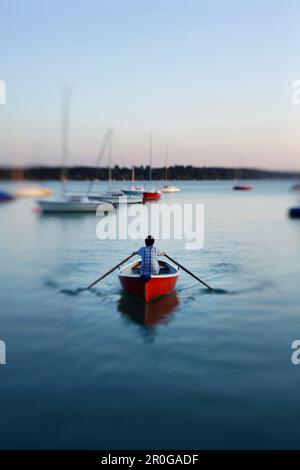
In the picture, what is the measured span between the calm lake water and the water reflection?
0.11 feet

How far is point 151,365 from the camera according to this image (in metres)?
10.8

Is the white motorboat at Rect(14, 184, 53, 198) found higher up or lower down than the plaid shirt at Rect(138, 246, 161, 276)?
higher up

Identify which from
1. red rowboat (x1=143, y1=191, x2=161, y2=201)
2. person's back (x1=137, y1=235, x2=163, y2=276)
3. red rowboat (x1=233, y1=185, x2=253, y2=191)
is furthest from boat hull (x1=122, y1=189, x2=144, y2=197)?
red rowboat (x1=233, y1=185, x2=253, y2=191)

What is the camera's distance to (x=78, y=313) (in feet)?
48.8

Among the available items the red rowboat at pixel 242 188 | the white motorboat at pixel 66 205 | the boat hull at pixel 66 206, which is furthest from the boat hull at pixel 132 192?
the red rowboat at pixel 242 188

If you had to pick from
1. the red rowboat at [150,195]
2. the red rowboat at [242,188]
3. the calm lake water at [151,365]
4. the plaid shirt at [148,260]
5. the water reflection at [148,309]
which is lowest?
the calm lake water at [151,365]

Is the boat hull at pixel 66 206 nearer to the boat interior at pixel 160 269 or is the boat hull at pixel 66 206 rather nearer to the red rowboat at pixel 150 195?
the red rowboat at pixel 150 195

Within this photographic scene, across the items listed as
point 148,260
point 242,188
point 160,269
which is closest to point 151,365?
point 148,260

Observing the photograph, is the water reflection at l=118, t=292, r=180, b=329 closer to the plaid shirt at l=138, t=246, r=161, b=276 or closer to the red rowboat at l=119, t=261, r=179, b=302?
the red rowboat at l=119, t=261, r=179, b=302

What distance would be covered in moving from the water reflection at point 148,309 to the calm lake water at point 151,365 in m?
0.03

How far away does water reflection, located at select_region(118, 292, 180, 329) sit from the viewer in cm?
1397

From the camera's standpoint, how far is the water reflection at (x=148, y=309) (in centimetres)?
1397
